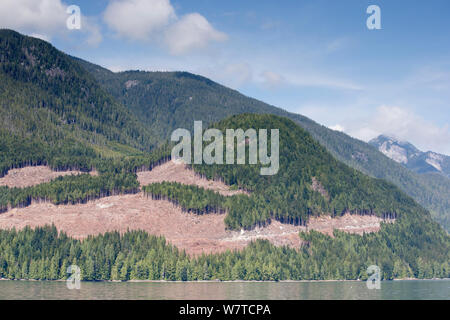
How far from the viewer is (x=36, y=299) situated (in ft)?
599
